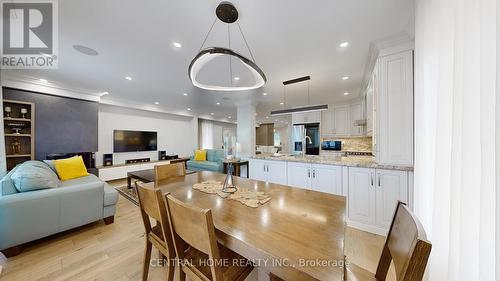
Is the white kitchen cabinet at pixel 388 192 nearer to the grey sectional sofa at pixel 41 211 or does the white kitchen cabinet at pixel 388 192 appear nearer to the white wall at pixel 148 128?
the grey sectional sofa at pixel 41 211

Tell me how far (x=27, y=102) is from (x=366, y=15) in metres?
6.16

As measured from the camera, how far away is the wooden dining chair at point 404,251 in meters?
0.51

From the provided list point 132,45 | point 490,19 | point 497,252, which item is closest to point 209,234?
point 497,252

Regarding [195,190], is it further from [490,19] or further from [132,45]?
[132,45]

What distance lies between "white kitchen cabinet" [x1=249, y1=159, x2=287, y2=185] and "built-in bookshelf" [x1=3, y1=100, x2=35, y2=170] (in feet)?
15.7

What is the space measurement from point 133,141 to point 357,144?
287 inches

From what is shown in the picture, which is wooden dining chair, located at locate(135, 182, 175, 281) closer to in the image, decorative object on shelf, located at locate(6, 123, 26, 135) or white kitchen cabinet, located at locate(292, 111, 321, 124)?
decorative object on shelf, located at locate(6, 123, 26, 135)

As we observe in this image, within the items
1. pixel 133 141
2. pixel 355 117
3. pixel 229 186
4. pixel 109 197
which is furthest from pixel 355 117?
pixel 133 141

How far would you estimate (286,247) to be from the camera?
0.75 metres

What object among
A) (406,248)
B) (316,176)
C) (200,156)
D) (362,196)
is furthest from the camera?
(200,156)

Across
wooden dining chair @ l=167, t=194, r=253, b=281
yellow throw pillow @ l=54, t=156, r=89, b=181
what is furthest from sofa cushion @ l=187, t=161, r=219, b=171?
wooden dining chair @ l=167, t=194, r=253, b=281

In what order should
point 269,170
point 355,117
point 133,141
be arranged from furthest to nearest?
point 133,141 < point 355,117 < point 269,170

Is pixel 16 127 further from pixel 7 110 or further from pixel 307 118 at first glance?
pixel 307 118

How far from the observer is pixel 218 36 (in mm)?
1949
